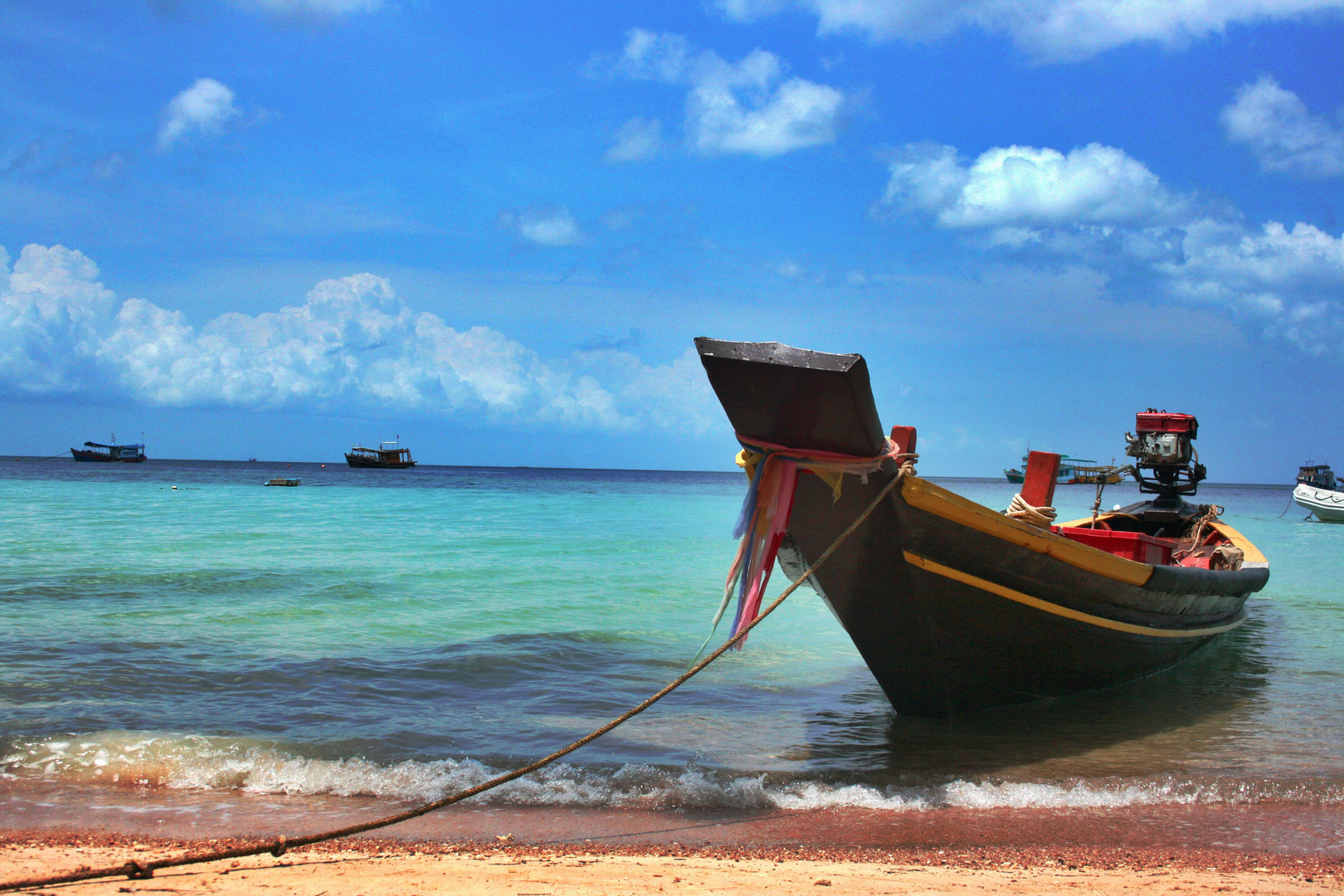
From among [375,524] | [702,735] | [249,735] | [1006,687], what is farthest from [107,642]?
[375,524]

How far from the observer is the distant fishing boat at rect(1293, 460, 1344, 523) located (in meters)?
34.6

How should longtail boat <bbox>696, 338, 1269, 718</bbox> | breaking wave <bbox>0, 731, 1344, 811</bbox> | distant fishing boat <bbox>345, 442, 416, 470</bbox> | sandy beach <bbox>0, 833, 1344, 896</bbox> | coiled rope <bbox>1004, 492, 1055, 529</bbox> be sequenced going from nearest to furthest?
sandy beach <bbox>0, 833, 1344, 896</bbox> → longtail boat <bbox>696, 338, 1269, 718</bbox> → breaking wave <bbox>0, 731, 1344, 811</bbox> → coiled rope <bbox>1004, 492, 1055, 529</bbox> → distant fishing boat <bbox>345, 442, 416, 470</bbox>

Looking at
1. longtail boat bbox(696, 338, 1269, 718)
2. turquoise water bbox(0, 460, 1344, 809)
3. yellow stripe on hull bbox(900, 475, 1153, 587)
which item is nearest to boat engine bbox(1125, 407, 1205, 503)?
turquoise water bbox(0, 460, 1344, 809)

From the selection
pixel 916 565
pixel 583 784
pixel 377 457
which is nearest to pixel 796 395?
pixel 916 565

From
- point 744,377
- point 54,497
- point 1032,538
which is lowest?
point 54,497

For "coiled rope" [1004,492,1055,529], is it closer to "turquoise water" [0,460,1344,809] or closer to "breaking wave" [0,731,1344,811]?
"turquoise water" [0,460,1344,809]

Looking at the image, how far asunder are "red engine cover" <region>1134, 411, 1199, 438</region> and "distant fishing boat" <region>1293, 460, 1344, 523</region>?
107 ft

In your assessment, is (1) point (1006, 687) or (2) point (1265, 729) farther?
(2) point (1265, 729)

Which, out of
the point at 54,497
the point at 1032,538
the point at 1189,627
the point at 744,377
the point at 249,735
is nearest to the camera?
the point at 744,377

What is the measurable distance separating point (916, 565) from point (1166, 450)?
6.47 m

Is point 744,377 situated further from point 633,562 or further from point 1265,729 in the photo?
point 633,562

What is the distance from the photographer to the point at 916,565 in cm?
469

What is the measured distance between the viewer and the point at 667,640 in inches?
368

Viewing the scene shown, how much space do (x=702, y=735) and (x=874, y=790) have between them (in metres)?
1.49
